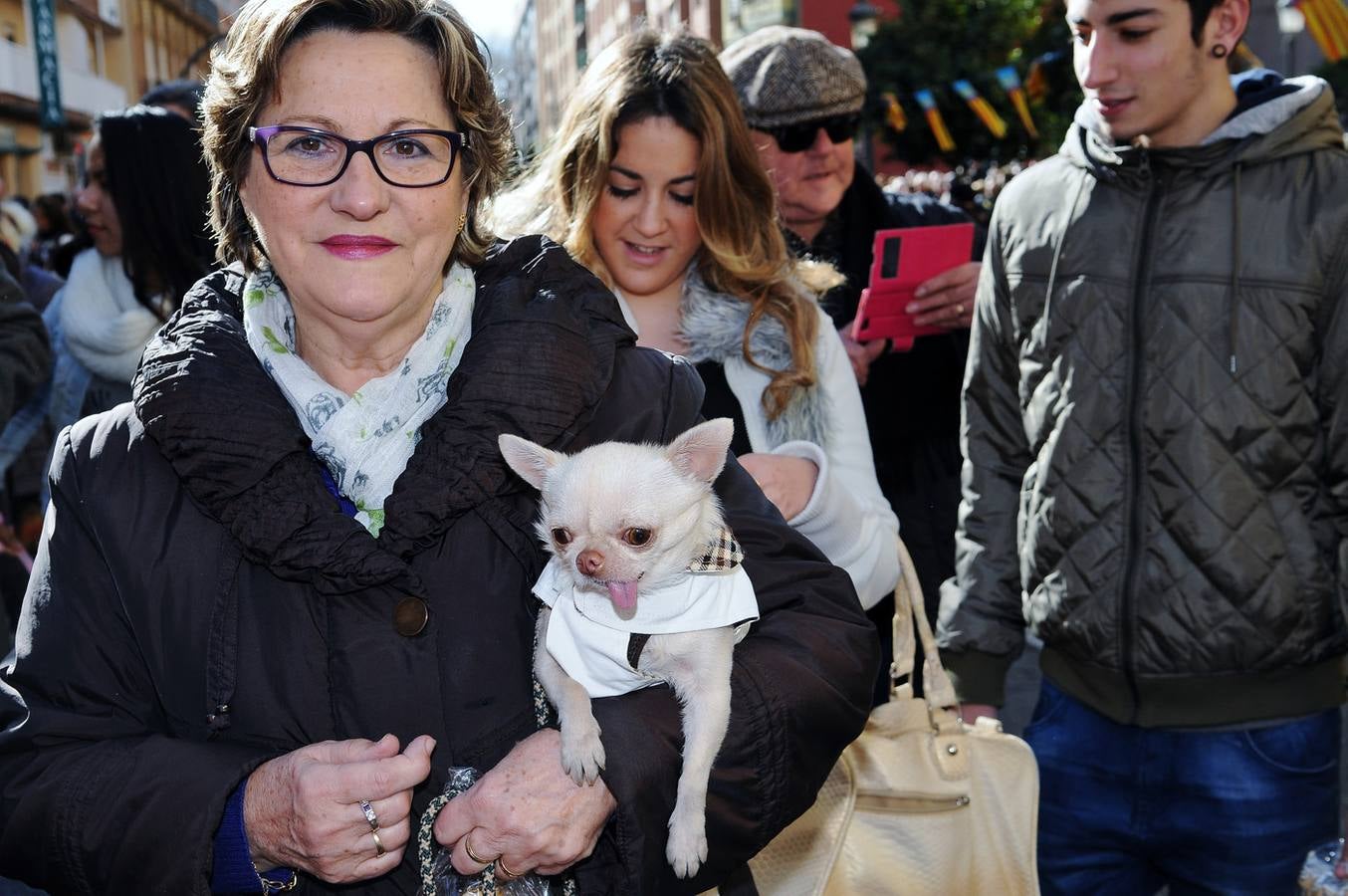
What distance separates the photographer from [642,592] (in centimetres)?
223

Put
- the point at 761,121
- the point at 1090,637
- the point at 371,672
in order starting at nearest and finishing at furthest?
1. the point at 371,672
2. the point at 1090,637
3. the point at 761,121

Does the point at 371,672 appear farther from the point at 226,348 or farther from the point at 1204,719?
the point at 1204,719

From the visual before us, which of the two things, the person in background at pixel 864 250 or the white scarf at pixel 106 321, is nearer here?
the person in background at pixel 864 250

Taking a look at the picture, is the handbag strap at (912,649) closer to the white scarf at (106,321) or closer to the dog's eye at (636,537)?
the dog's eye at (636,537)

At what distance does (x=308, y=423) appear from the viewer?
2.29 meters

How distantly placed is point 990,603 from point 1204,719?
63 cm

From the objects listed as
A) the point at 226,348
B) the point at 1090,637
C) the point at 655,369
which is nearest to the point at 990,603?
the point at 1090,637

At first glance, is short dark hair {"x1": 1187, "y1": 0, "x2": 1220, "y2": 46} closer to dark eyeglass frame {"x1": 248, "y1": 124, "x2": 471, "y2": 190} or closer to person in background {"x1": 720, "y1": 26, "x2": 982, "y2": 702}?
person in background {"x1": 720, "y1": 26, "x2": 982, "y2": 702}

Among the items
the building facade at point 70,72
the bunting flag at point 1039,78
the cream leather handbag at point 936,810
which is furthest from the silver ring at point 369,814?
the building facade at point 70,72

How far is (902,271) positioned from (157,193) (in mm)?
2960

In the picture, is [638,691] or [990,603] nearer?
[638,691]

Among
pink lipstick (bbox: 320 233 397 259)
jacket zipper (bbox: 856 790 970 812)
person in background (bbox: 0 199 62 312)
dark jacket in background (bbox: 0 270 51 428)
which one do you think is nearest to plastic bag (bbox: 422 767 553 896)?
pink lipstick (bbox: 320 233 397 259)

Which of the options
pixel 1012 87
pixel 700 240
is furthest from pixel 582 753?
pixel 1012 87

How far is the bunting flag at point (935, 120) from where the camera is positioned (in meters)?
28.3
